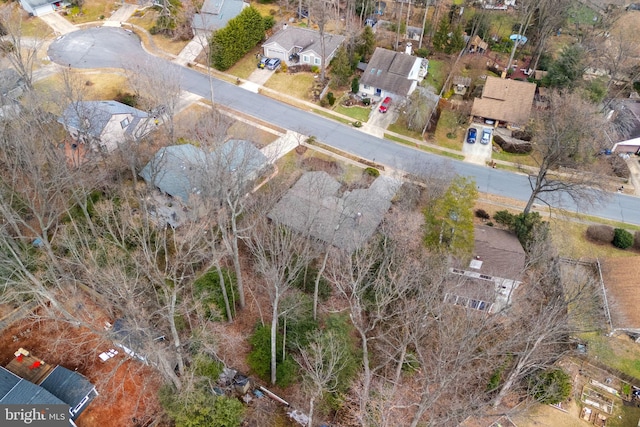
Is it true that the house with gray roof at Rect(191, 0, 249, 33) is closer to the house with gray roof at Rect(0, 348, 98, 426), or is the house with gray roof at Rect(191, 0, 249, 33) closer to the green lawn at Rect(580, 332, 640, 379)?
the house with gray roof at Rect(0, 348, 98, 426)

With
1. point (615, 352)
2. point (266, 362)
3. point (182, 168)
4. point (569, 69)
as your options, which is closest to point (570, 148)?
point (615, 352)

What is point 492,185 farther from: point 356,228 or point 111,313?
point 111,313

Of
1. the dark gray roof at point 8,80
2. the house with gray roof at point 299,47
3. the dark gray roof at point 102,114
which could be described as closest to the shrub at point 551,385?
the dark gray roof at point 102,114

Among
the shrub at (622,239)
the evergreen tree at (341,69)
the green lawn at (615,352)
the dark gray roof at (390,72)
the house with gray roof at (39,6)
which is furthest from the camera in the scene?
the house with gray roof at (39,6)

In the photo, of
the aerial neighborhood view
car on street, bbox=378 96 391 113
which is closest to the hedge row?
the aerial neighborhood view

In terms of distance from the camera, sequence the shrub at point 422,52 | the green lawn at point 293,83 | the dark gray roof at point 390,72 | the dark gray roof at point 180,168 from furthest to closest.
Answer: the shrub at point 422,52
the green lawn at point 293,83
the dark gray roof at point 390,72
the dark gray roof at point 180,168

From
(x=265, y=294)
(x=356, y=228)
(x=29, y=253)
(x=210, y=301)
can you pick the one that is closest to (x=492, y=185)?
(x=356, y=228)

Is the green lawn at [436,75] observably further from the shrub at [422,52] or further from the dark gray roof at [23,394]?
the dark gray roof at [23,394]
